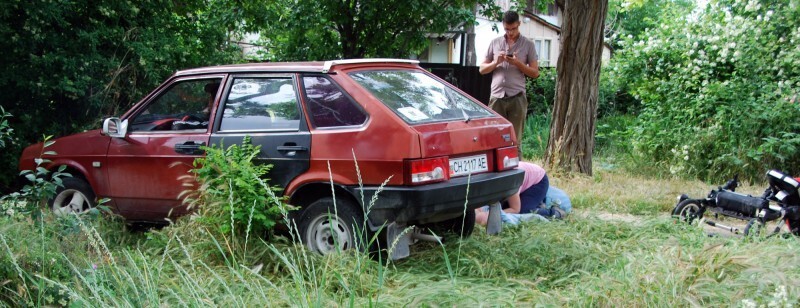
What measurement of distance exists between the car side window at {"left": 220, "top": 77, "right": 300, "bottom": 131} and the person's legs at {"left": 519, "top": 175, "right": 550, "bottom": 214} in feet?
8.35

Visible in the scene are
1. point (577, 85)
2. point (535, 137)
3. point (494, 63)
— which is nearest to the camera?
point (494, 63)

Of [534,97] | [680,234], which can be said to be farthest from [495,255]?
[534,97]

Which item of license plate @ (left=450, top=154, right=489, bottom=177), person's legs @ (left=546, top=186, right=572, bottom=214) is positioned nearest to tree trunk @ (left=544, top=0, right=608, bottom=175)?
person's legs @ (left=546, top=186, right=572, bottom=214)

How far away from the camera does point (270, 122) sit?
570cm

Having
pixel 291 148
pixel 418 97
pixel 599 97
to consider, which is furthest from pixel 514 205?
pixel 599 97

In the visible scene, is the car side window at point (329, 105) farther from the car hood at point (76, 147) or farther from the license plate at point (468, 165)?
the car hood at point (76, 147)

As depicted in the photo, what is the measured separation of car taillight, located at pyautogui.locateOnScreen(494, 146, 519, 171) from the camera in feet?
18.9

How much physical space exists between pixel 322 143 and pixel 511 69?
447 centimetres

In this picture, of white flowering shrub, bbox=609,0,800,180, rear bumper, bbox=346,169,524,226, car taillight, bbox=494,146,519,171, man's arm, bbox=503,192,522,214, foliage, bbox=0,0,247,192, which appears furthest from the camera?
white flowering shrub, bbox=609,0,800,180

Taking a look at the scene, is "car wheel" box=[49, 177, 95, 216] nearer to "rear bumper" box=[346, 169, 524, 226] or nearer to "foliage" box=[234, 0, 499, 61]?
Answer: "rear bumper" box=[346, 169, 524, 226]

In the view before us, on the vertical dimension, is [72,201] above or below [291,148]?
below

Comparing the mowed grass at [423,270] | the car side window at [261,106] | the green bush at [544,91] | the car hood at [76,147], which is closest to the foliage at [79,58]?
the car hood at [76,147]

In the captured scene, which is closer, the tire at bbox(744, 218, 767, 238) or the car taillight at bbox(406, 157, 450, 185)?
the car taillight at bbox(406, 157, 450, 185)

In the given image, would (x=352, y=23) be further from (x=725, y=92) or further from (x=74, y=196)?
(x=74, y=196)
